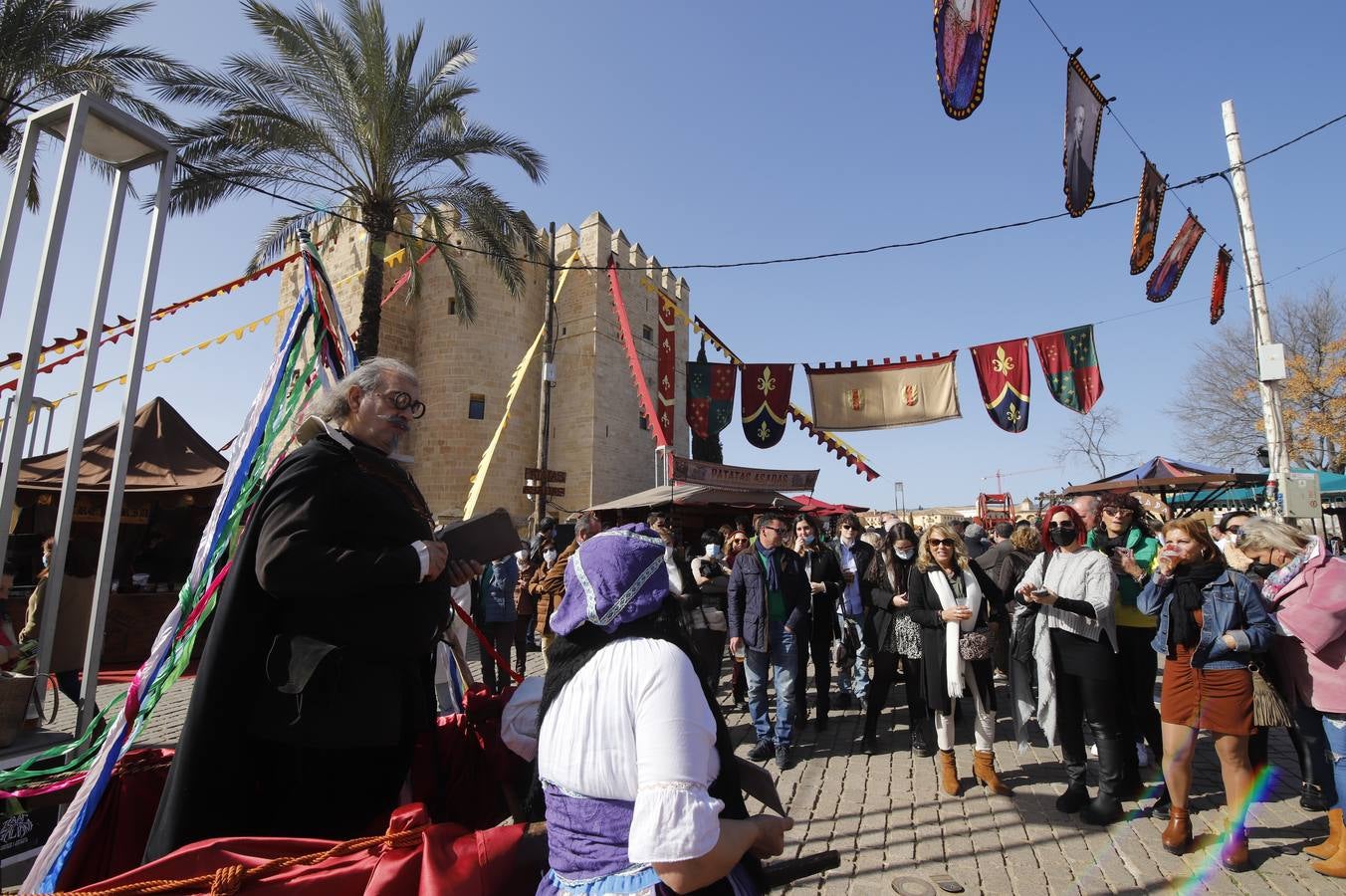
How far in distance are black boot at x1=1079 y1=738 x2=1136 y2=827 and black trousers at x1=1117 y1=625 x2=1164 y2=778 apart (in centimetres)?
50

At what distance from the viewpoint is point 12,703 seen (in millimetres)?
2547

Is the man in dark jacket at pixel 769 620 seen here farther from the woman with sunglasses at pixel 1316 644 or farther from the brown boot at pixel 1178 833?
the woman with sunglasses at pixel 1316 644

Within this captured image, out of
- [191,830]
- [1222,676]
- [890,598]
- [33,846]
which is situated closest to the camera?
[191,830]

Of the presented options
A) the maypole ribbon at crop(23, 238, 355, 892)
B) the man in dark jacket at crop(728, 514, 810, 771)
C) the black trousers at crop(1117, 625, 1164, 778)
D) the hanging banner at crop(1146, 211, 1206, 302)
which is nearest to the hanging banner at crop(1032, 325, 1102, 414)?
the hanging banner at crop(1146, 211, 1206, 302)

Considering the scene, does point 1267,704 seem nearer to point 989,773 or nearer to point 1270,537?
point 1270,537

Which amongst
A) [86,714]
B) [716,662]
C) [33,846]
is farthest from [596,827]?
[716,662]

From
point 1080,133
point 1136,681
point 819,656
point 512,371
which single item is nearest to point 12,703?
point 819,656

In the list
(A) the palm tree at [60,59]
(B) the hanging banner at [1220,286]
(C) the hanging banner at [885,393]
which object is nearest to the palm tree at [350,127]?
(A) the palm tree at [60,59]

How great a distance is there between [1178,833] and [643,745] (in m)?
3.78

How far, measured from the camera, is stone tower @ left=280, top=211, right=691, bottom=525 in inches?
876

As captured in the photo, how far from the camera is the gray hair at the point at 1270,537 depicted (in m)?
3.85

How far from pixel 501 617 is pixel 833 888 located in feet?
15.5

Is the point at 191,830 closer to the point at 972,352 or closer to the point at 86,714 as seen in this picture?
the point at 86,714

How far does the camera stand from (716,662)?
6.79 metres
